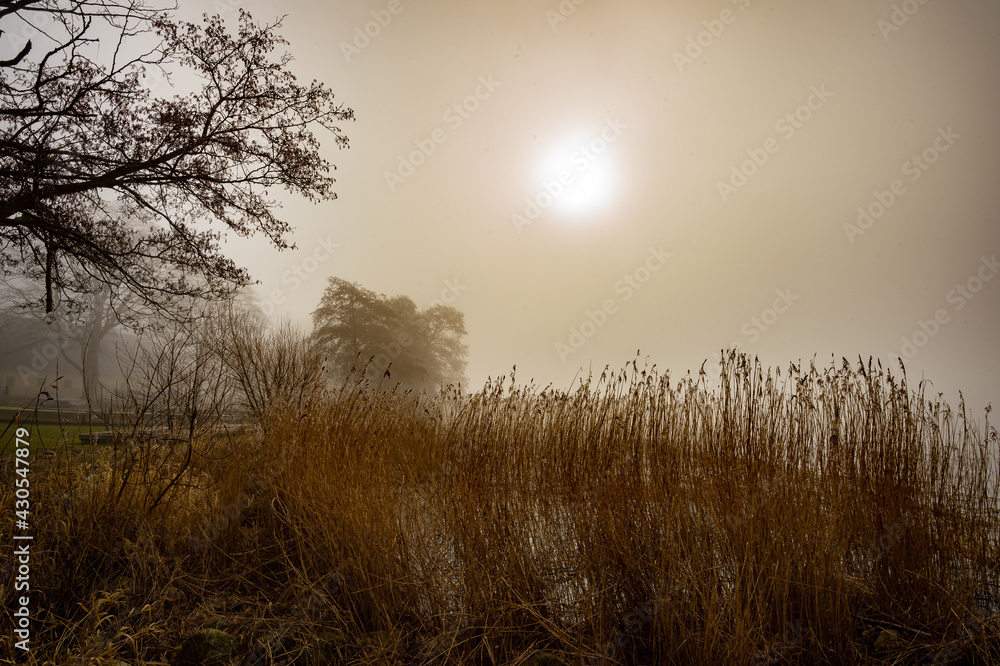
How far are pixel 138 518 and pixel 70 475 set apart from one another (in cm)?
106

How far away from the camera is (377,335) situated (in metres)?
23.5

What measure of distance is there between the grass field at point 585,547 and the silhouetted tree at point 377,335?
1750 cm

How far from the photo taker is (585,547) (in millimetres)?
3514

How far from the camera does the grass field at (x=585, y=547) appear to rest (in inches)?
121

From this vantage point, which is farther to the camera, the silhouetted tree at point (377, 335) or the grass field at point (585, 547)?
the silhouetted tree at point (377, 335)

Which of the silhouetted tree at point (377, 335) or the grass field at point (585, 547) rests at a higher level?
the silhouetted tree at point (377, 335)

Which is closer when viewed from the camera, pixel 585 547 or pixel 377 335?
pixel 585 547

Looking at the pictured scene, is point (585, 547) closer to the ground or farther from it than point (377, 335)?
closer to the ground

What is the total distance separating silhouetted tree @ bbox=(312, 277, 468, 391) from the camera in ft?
74.7

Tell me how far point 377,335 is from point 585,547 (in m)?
20.9

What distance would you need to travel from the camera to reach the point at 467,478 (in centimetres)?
392

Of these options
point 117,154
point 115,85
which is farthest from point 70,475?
point 115,85

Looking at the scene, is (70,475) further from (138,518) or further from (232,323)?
(232,323)

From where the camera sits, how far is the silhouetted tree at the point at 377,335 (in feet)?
74.7
